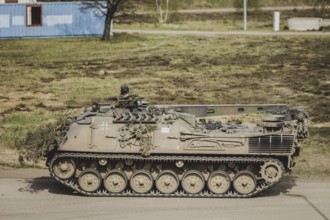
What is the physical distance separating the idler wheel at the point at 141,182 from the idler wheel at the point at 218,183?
1510 millimetres

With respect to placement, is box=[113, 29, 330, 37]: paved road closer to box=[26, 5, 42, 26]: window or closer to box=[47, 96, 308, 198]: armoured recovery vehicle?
box=[26, 5, 42, 26]: window

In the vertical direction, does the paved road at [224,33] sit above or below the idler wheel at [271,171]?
above

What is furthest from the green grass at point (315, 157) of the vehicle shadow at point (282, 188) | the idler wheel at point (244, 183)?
the idler wheel at point (244, 183)

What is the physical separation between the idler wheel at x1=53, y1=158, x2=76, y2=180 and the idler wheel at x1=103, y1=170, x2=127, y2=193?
90cm

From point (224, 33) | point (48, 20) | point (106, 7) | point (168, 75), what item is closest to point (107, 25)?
point (106, 7)

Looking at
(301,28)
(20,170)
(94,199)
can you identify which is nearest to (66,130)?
(94,199)

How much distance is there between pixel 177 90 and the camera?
39344 mm

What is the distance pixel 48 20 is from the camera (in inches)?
2315

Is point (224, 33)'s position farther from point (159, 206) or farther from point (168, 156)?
point (159, 206)

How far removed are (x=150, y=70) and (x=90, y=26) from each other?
1583cm

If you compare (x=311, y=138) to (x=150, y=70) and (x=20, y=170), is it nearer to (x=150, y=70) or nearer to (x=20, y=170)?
(x=20, y=170)

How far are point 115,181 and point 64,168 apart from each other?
135cm

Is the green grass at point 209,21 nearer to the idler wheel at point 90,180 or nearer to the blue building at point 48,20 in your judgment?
the blue building at point 48,20

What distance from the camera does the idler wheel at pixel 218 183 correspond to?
790 inches
